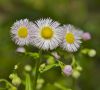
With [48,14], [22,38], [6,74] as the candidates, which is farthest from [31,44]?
[48,14]

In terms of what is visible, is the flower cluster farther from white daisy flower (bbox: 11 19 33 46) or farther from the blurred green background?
the blurred green background

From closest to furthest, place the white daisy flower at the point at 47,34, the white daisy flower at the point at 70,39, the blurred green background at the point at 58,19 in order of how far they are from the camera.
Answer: the white daisy flower at the point at 47,34 < the white daisy flower at the point at 70,39 < the blurred green background at the point at 58,19

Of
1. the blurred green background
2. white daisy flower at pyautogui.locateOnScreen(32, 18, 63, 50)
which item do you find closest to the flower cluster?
white daisy flower at pyautogui.locateOnScreen(32, 18, 63, 50)

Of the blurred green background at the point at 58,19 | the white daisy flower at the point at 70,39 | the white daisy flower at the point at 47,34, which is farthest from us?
the blurred green background at the point at 58,19

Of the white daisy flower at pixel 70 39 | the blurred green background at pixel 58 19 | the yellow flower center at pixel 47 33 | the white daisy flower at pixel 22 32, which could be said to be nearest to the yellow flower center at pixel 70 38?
the white daisy flower at pixel 70 39

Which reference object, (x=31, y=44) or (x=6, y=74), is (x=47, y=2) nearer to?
(x=6, y=74)

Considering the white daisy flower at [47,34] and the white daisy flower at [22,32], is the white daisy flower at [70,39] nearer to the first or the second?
the white daisy flower at [47,34]
